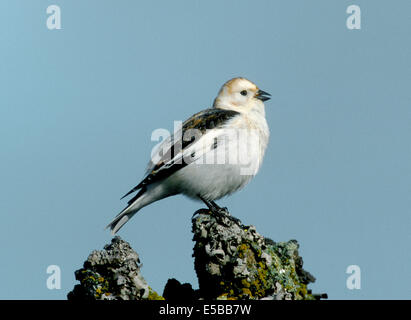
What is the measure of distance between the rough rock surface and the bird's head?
2958 millimetres

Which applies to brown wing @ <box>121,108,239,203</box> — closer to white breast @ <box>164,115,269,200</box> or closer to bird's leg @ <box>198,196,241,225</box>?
white breast @ <box>164,115,269,200</box>

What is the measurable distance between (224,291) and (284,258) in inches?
29.8

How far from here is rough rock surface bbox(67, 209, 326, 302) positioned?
651cm

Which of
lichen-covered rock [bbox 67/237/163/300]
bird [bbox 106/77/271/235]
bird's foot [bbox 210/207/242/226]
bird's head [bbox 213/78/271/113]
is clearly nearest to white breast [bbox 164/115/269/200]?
bird [bbox 106/77/271/235]

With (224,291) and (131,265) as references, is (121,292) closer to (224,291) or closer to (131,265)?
(131,265)

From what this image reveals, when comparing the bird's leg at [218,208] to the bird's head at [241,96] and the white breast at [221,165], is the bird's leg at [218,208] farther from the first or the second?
the bird's head at [241,96]

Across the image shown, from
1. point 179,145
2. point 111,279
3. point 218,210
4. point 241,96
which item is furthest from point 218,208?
point 111,279

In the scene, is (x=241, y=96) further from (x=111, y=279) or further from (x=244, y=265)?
(x=111, y=279)

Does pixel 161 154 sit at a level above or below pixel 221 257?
above

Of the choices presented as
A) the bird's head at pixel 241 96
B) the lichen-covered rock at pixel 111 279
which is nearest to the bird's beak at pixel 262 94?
the bird's head at pixel 241 96

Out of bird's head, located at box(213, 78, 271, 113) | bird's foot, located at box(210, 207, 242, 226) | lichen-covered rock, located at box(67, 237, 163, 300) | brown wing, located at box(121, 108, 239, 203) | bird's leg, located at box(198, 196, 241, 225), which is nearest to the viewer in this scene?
lichen-covered rock, located at box(67, 237, 163, 300)

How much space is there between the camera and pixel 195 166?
27.7 feet
